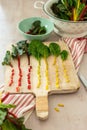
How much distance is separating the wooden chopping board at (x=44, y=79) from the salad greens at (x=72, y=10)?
16 cm

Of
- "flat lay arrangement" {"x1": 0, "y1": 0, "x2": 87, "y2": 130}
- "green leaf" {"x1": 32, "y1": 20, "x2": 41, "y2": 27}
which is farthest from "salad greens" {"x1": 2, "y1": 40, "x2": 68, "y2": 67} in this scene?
"green leaf" {"x1": 32, "y1": 20, "x2": 41, "y2": 27}

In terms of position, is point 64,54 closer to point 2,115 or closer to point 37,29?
point 37,29

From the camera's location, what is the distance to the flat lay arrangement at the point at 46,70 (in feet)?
2.18

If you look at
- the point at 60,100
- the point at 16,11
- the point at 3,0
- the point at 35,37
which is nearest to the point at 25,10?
the point at 16,11

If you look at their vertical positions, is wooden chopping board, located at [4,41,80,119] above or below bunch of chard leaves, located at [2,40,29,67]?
below

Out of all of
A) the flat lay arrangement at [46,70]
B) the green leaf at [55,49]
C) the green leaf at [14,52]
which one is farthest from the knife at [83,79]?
the green leaf at [14,52]

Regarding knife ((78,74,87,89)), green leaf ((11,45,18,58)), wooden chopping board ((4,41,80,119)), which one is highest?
green leaf ((11,45,18,58))

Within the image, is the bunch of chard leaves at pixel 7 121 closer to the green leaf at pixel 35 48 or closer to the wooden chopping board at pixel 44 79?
the wooden chopping board at pixel 44 79

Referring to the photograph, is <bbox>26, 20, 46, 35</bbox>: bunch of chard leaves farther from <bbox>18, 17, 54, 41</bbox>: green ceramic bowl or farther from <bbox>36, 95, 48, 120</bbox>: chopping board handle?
<bbox>36, 95, 48, 120</bbox>: chopping board handle

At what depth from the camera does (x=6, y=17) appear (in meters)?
1.12

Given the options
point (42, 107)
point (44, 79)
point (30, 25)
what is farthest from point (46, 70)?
point (30, 25)

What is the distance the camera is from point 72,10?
37.0 inches

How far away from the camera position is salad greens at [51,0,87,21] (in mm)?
926

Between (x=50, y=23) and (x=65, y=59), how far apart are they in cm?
20
